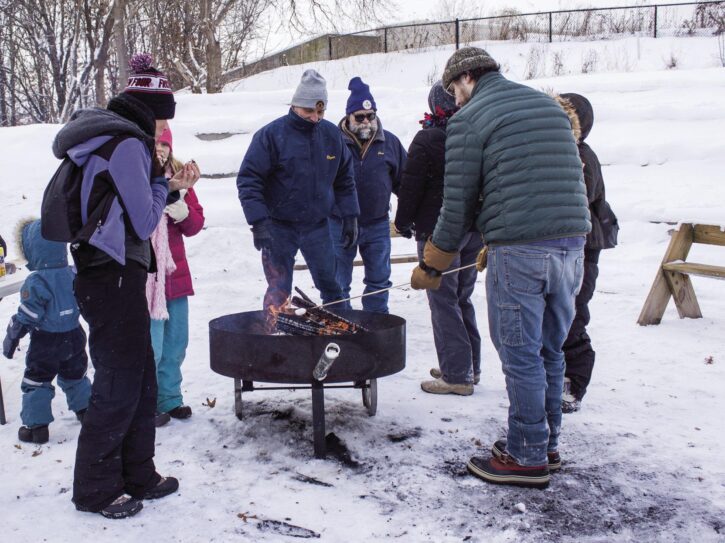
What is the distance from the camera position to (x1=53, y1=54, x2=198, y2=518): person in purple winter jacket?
3.21m

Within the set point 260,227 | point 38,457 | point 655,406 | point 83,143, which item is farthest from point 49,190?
point 655,406

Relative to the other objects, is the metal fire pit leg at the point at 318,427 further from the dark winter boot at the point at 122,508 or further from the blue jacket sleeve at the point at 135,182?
the blue jacket sleeve at the point at 135,182

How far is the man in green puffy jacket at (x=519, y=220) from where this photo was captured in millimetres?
3490

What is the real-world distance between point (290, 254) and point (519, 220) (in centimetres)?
240

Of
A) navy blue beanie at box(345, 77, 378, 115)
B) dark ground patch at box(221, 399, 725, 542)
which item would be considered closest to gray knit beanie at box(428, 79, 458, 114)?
navy blue beanie at box(345, 77, 378, 115)

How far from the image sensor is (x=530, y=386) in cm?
364

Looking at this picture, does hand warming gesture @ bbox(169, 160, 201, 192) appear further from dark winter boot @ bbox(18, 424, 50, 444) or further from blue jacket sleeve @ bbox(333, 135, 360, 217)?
blue jacket sleeve @ bbox(333, 135, 360, 217)

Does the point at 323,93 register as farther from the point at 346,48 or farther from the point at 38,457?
the point at 346,48

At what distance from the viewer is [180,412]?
15.4 ft

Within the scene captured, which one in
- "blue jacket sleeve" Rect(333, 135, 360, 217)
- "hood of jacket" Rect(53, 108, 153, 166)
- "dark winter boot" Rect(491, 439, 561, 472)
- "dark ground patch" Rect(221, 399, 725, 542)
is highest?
"hood of jacket" Rect(53, 108, 153, 166)

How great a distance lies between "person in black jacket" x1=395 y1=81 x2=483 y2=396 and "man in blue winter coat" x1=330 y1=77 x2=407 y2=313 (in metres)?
1.21

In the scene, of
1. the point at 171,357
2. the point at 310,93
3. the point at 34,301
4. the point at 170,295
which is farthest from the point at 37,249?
the point at 310,93

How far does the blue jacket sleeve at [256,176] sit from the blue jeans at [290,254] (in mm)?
229

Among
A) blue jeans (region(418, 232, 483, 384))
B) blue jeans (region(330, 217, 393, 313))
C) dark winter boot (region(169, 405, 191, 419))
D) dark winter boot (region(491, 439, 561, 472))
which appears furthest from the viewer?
blue jeans (region(330, 217, 393, 313))
